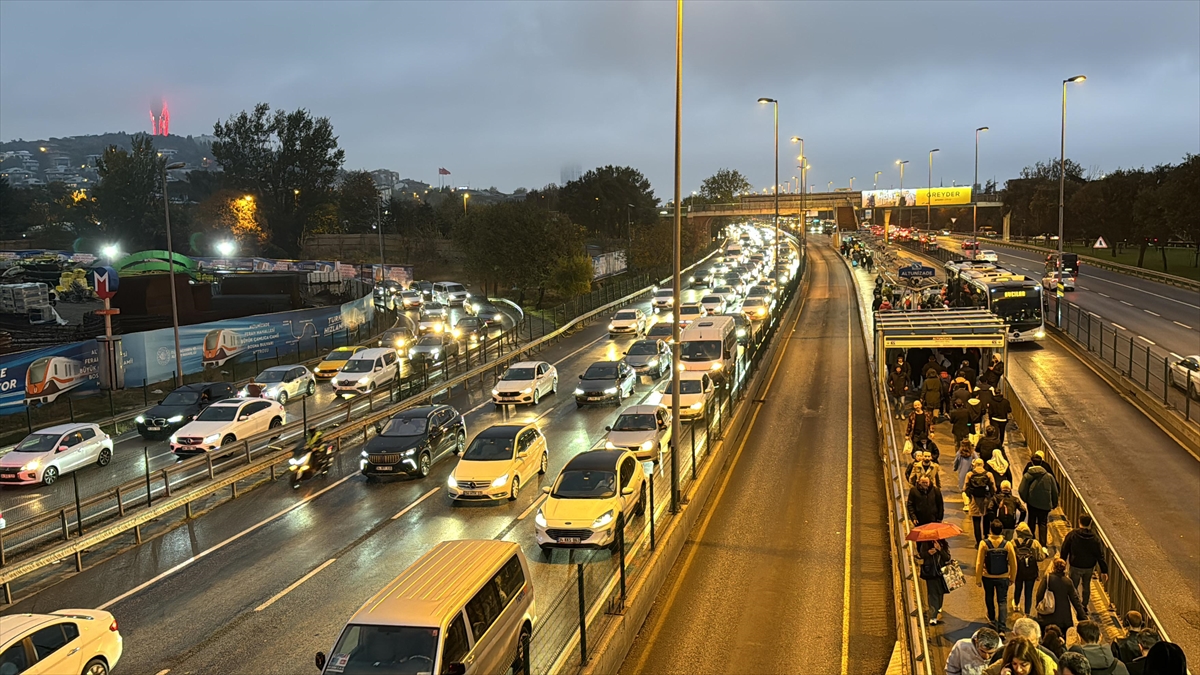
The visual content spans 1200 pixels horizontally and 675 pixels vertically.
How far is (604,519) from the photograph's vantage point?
16.2 m

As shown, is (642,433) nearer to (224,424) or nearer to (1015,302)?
(224,424)

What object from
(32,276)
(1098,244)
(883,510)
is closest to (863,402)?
(883,510)

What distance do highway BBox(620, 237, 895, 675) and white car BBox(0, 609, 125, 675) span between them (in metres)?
7.02

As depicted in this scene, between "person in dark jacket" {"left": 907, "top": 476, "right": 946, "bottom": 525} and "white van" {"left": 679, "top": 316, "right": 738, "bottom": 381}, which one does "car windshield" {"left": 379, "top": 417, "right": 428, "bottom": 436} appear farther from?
"person in dark jacket" {"left": 907, "top": 476, "right": 946, "bottom": 525}

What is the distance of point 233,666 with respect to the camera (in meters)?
12.5

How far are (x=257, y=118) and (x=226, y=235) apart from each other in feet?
57.1

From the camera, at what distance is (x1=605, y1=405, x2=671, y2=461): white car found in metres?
22.4

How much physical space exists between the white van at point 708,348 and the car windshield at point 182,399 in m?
16.8

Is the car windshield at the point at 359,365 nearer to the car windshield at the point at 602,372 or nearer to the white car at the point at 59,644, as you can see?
the car windshield at the point at 602,372

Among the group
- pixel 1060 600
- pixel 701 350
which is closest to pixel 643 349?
pixel 701 350

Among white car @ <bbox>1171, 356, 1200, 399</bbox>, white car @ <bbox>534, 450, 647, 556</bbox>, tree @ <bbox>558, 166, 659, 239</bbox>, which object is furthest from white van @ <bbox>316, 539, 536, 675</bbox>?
tree @ <bbox>558, 166, 659, 239</bbox>

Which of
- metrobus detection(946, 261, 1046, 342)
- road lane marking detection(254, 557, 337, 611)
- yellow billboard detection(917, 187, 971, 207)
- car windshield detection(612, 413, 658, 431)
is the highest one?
yellow billboard detection(917, 187, 971, 207)

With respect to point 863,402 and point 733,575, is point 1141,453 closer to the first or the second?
point 863,402

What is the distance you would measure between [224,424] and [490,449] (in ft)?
33.1
